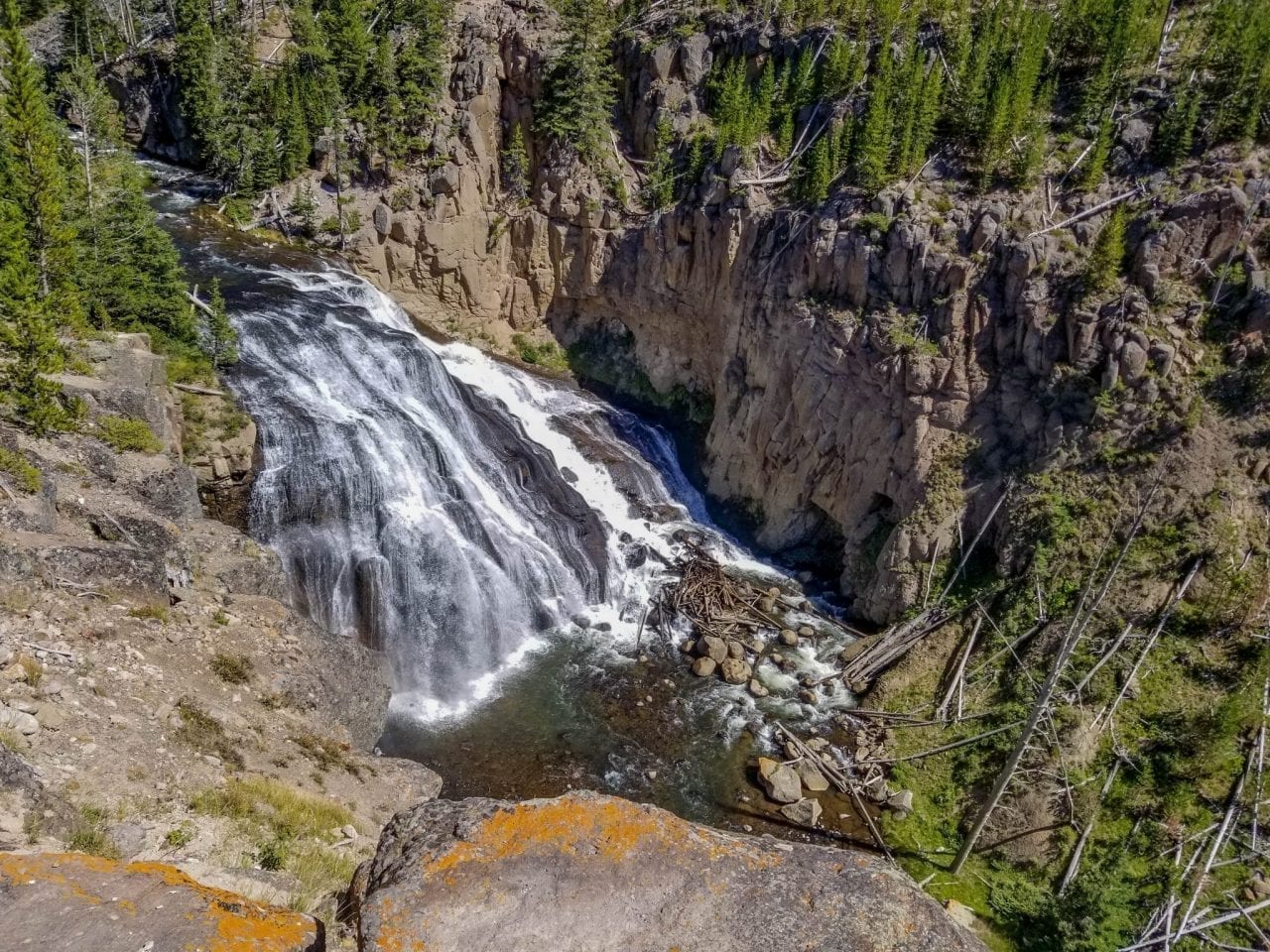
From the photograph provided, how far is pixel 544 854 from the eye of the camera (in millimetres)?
6285

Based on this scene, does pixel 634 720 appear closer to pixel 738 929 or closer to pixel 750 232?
pixel 738 929

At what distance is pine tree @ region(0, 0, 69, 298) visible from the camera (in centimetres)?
1998

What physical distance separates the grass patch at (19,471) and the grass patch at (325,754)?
25.0 feet

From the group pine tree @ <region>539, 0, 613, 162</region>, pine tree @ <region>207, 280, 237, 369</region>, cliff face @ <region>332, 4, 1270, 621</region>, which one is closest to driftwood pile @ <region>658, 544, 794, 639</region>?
cliff face @ <region>332, 4, 1270, 621</region>

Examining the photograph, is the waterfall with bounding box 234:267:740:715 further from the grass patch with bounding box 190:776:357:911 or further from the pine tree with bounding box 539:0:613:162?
the pine tree with bounding box 539:0:613:162

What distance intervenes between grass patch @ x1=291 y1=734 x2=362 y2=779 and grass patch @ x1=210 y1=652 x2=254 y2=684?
177 centimetres

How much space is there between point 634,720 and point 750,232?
20.4 m

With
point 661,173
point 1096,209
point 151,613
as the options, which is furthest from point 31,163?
point 1096,209

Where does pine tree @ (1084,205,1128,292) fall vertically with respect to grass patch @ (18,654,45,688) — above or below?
above

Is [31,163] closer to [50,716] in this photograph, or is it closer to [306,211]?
[306,211]

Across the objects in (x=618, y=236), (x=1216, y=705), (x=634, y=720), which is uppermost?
(x=618, y=236)

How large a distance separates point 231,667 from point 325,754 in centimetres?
270

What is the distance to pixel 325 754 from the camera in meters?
14.1

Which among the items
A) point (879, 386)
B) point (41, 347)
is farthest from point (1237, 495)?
point (41, 347)
